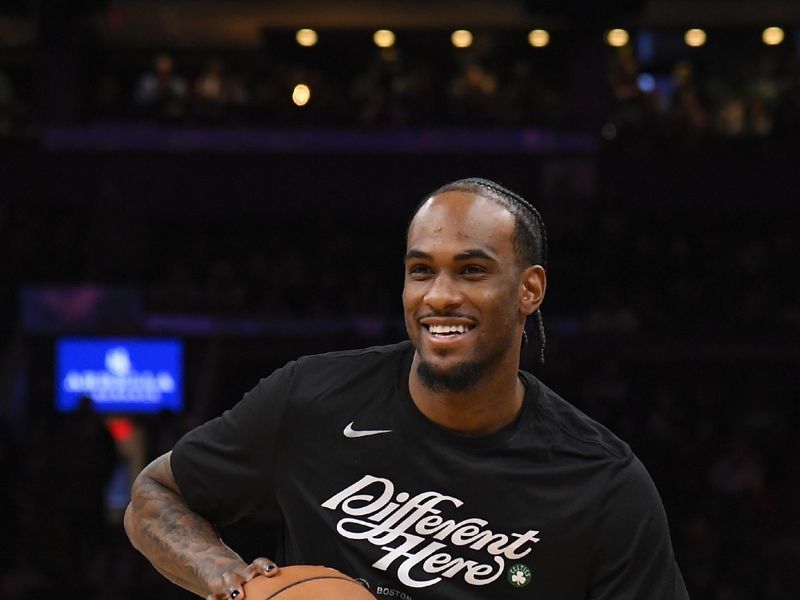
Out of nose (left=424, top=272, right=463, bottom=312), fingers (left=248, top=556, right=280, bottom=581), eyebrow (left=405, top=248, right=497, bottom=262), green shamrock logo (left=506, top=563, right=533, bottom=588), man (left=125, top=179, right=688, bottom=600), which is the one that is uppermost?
eyebrow (left=405, top=248, right=497, bottom=262)

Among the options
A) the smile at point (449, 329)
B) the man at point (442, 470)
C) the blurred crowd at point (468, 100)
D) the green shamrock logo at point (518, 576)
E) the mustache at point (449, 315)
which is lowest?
the green shamrock logo at point (518, 576)

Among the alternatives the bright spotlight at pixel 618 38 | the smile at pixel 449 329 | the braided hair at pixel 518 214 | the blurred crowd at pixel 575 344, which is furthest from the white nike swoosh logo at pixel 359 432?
the bright spotlight at pixel 618 38

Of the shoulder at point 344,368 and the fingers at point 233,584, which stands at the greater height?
the shoulder at point 344,368

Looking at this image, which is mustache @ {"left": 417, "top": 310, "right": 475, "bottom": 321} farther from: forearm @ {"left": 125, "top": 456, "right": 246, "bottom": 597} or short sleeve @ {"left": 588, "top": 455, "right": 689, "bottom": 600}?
forearm @ {"left": 125, "top": 456, "right": 246, "bottom": 597}

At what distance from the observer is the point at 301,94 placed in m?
16.0

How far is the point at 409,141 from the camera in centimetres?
1530

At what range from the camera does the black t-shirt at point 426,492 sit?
282 cm

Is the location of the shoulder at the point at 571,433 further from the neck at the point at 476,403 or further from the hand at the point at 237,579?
the hand at the point at 237,579

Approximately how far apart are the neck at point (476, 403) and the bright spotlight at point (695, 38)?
1603cm

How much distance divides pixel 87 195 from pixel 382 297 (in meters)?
4.69

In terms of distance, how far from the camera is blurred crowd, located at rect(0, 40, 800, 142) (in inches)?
601

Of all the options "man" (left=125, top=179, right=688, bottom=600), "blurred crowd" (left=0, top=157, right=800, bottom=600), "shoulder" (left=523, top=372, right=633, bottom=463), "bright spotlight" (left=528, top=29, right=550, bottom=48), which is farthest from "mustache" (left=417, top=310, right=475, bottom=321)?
"bright spotlight" (left=528, top=29, right=550, bottom=48)

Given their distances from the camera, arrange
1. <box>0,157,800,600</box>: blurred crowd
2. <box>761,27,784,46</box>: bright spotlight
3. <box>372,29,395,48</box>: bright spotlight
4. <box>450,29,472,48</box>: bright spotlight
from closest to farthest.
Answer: <box>0,157,800,600</box>: blurred crowd < <box>761,27,784,46</box>: bright spotlight < <box>450,29,472,48</box>: bright spotlight < <box>372,29,395,48</box>: bright spotlight

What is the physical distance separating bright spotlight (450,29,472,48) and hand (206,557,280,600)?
53.0ft
